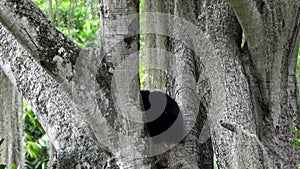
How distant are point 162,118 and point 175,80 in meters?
0.27

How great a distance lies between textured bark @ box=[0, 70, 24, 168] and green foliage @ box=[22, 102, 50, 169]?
130 inches

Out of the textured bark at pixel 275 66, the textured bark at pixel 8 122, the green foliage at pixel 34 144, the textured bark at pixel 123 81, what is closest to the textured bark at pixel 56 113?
the textured bark at pixel 123 81

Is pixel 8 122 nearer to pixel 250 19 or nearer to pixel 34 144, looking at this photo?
pixel 250 19

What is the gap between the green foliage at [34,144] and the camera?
27.6 feet

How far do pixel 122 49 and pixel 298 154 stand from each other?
4.08 feet

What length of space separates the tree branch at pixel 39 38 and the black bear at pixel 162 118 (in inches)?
34.1

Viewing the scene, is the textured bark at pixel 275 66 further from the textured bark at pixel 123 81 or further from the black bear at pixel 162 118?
the textured bark at pixel 123 81

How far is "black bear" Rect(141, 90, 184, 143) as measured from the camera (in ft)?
11.1

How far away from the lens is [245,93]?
3160 mm

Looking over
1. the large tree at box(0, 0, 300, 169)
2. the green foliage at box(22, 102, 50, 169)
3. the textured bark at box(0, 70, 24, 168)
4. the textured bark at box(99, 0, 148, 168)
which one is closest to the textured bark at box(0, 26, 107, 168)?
the large tree at box(0, 0, 300, 169)

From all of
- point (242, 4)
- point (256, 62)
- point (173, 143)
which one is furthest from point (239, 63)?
point (173, 143)

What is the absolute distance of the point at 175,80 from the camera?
362 centimetres

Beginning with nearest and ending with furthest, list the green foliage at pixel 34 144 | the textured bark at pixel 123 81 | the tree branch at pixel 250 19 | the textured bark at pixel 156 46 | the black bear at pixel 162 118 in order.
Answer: the textured bark at pixel 123 81
the tree branch at pixel 250 19
the black bear at pixel 162 118
the textured bark at pixel 156 46
the green foliage at pixel 34 144

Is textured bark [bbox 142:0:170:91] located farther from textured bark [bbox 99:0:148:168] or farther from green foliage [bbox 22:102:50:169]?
green foliage [bbox 22:102:50:169]
